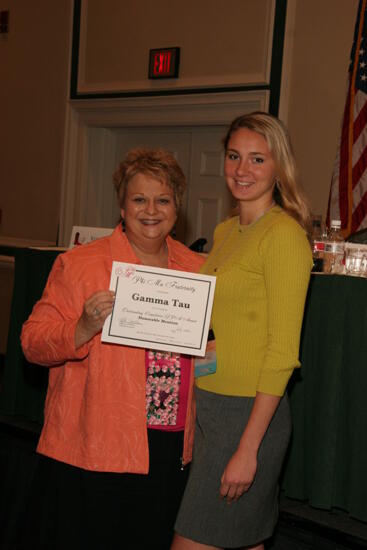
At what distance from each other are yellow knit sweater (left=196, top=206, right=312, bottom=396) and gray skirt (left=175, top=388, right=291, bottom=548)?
0.07 metres

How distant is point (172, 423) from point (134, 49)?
448 cm

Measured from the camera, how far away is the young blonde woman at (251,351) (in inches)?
68.9

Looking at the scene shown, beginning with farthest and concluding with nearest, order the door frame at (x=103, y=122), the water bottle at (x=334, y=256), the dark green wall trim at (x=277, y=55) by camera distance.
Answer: the door frame at (x=103, y=122) → the dark green wall trim at (x=277, y=55) → the water bottle at (x=334, y=256)

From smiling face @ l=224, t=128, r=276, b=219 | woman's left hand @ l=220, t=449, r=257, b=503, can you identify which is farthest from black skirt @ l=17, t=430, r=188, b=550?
smiling face @ l=224, t=128, r=276, b=219

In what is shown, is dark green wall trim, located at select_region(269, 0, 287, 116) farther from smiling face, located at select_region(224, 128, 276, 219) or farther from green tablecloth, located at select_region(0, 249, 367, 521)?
smiling face, located at select_region(224, 128, 276, 219)

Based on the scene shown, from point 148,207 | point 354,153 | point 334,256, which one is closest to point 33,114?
point 354,153

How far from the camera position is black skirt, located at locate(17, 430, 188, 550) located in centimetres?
209

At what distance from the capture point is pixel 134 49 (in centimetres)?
582

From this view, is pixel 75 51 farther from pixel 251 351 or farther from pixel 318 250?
pixel 251 351

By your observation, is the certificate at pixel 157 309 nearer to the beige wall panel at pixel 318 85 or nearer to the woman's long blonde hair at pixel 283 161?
the woman's long blonde hair at pixel 283 161

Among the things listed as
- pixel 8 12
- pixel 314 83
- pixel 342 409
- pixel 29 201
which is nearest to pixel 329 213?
pixel 314 83

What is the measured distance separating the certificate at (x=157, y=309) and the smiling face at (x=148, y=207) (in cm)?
27

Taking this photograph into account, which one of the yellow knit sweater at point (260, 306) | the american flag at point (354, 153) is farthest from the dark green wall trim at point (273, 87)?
the yellow knit sweater at point (260, 306)

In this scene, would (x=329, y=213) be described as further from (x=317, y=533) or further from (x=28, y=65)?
(x=28, y=65)
